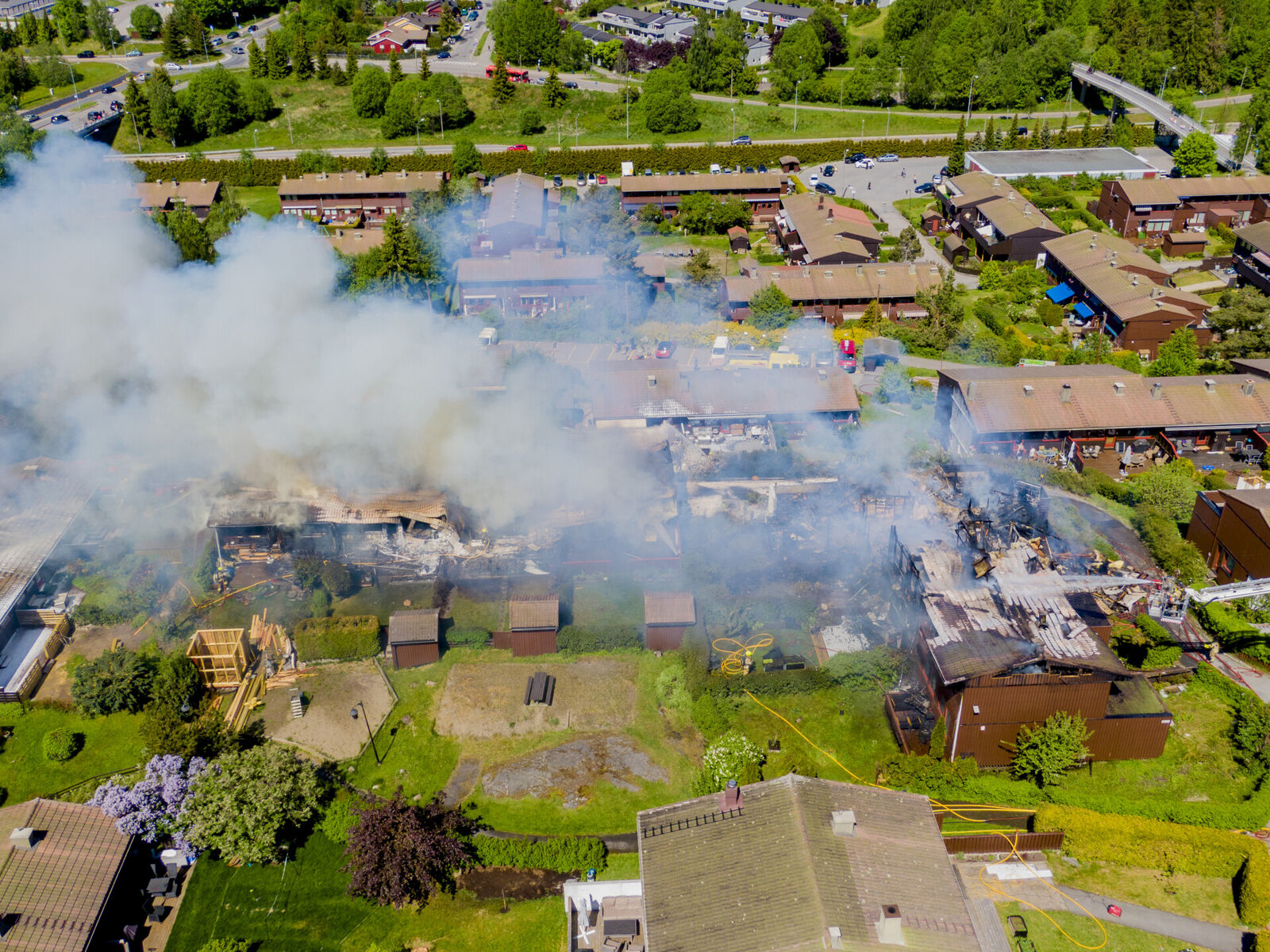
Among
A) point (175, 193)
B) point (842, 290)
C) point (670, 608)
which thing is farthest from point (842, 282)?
point (175, 193)

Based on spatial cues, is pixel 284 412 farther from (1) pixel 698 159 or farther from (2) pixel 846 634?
(1) pixel 698 159

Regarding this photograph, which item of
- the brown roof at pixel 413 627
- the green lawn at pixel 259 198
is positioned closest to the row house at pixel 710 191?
the green lawn at pixel 259 198

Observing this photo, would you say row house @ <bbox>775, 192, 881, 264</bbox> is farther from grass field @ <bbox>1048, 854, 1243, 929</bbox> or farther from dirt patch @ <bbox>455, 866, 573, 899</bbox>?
dirt patch @ <bbox>455, 866, 573, 899</bbox>

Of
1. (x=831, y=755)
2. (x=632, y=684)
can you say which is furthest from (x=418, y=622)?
(x=831, y=755)

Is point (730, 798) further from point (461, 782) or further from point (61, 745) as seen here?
point (61, 745)

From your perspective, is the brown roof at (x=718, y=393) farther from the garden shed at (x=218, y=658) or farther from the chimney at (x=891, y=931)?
the chimney at (x=891, y=931)

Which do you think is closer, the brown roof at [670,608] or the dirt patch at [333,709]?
the dirt patch at [333,709]
